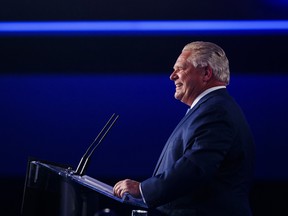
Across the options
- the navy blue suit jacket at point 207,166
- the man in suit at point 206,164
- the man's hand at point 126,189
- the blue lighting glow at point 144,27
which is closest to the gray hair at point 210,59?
the man in suit at point 206,164

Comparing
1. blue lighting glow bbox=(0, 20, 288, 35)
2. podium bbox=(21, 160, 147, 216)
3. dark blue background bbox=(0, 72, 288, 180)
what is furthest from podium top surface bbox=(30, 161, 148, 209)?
blue lighting glow bbox=(0, 20, 288, 35)

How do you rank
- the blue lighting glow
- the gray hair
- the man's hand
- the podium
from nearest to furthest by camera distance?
the podium
the man's hand
the gray hair
the blue lighting glow

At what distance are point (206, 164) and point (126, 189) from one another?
0.28m

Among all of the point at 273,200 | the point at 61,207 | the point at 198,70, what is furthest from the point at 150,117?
the point at 61,207

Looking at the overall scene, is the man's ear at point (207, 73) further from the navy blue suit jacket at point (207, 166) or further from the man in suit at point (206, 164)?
the navy blue suit jacket at point (207, 166)

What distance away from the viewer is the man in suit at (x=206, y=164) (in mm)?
1924

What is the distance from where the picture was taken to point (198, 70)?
2229 millimetres

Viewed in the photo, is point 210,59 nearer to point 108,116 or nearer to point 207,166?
point 207,166

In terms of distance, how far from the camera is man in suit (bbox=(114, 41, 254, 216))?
6.31 feet

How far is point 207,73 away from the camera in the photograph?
222cm

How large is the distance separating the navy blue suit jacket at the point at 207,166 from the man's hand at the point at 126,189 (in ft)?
0.08

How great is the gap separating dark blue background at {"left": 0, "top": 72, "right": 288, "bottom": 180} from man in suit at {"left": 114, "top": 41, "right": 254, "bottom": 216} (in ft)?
4.21

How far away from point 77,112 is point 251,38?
1136mm

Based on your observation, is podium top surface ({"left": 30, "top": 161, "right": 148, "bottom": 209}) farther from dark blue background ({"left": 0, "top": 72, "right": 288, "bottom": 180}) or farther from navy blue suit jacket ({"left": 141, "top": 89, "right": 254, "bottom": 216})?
dark blue background ({"left": 0, "top": 72, "right": 288, "bottom": 180})
